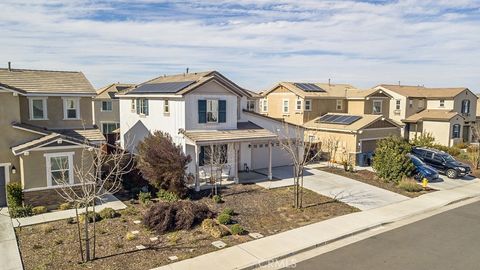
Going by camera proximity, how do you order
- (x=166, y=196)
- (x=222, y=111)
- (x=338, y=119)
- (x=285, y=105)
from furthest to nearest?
(x=285, y=105) → (x=338, y=119) → (x=222, y=111) → (x=166, y=196)

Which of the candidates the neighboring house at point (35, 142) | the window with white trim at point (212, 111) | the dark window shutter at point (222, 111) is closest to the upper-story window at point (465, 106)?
the dark window shutter at point (222, 111)

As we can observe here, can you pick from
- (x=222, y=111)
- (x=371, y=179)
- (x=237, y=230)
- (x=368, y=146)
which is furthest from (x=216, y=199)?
(x=368, y=146)

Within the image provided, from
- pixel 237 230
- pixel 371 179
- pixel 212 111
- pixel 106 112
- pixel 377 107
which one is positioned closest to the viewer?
pixel 237 230

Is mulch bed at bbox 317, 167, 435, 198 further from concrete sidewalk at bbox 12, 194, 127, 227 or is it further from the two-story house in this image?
concrete sidewalk at bbox 12, 194, 127, 227

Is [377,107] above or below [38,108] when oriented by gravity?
above

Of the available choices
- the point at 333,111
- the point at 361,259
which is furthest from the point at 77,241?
the point at 333,111

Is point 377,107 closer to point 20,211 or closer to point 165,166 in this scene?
point 165,166

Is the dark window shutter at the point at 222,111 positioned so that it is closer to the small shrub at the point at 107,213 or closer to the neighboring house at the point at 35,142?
the neighboring house at the point at 35,142
